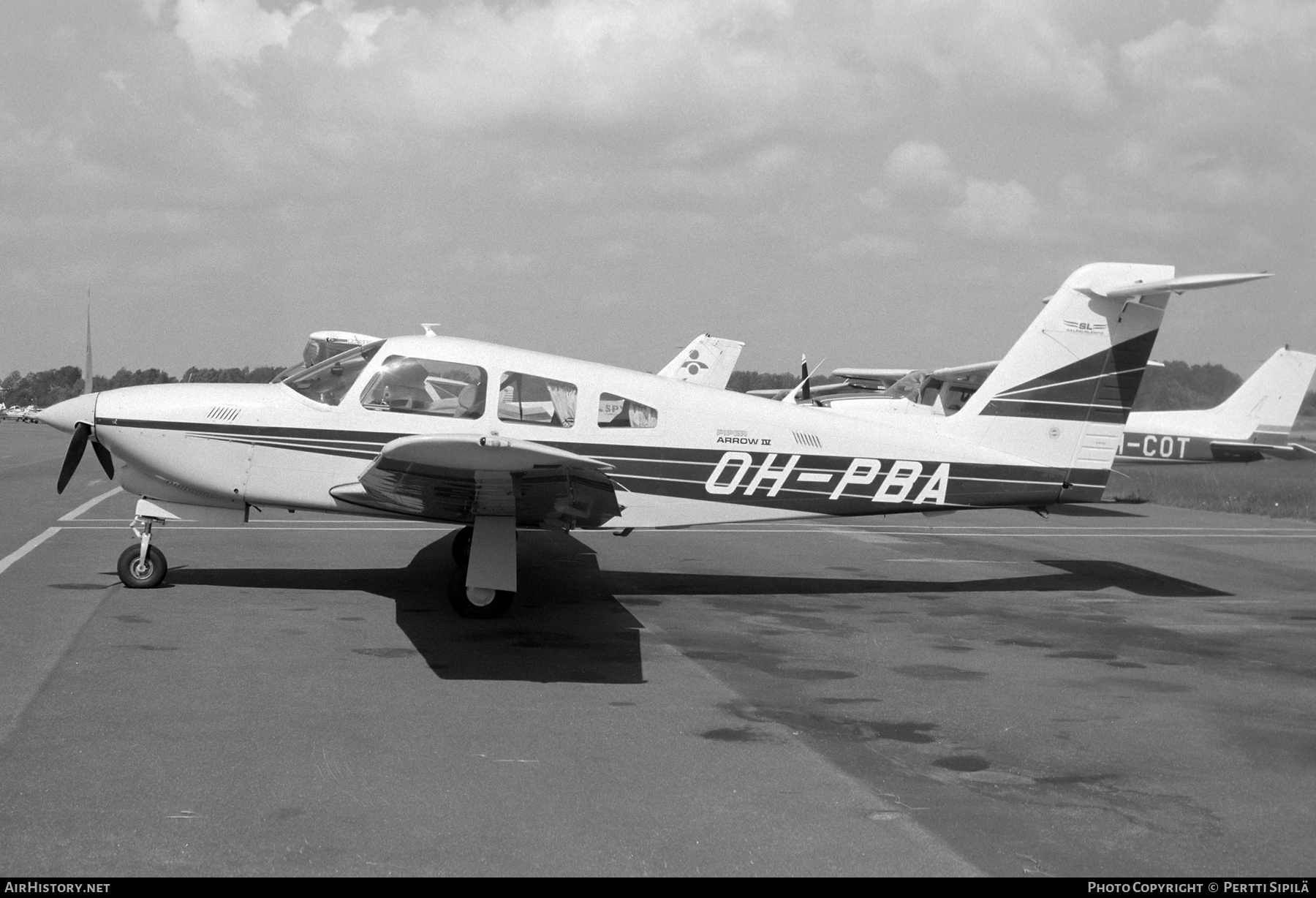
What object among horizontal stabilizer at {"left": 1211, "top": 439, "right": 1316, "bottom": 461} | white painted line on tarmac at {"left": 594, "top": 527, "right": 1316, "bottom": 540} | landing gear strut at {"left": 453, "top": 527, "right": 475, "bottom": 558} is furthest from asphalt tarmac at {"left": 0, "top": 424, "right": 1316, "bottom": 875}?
horizontal stabilizer at {"left": 1211, "top": 439, "right": 1316, "bottom": 461}

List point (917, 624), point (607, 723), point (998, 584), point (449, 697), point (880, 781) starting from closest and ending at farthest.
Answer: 1. point (880, 781)
2. point (607, 723)
3. point (449, 697)
4. point (917, 624)
5. point (998, 584)

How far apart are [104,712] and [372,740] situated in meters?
1.46

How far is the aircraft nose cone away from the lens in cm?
924

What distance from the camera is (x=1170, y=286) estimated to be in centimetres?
987

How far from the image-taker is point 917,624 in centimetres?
902

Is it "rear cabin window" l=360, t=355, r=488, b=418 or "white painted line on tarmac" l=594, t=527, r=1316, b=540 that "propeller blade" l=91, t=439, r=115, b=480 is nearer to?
"rear cabin window" l=360, t=355, r=488, b=418

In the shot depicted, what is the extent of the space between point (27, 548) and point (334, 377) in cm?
484

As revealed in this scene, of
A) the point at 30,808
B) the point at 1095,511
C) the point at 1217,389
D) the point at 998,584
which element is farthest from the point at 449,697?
the point at 1217,389

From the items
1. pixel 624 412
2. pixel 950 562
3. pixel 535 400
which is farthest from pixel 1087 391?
pixel 535 400

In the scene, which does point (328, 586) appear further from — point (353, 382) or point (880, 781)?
point (880, 781)

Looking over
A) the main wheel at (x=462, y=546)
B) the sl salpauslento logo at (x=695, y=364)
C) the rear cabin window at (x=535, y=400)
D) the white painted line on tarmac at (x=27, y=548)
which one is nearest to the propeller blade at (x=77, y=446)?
the white painted line on tarmac at (x=27, y=548)

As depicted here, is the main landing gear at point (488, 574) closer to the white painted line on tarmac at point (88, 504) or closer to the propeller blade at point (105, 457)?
the propeller blade at point (105, 457)

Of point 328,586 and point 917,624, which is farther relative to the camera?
point 328,586

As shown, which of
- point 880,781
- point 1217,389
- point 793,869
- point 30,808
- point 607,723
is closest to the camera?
point 793,869
